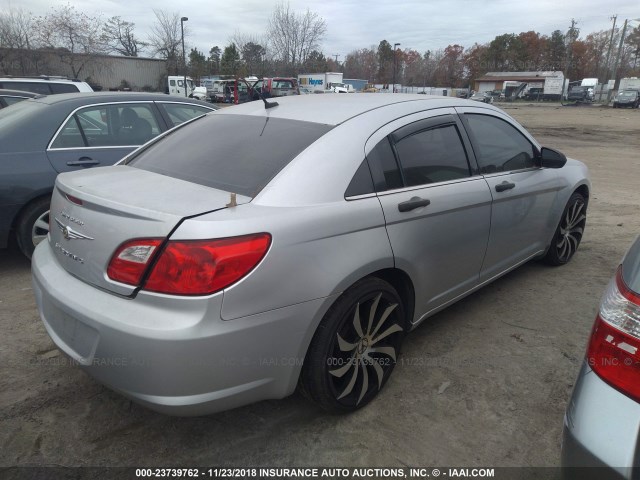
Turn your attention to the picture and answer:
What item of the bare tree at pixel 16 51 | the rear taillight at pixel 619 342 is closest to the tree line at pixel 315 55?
the bare tree at pixel 16 51

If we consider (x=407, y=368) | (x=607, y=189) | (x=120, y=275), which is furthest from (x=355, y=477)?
A: (x=607, y=189)

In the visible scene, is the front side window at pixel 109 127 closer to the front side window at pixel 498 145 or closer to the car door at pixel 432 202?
the car door at pixel 432 202

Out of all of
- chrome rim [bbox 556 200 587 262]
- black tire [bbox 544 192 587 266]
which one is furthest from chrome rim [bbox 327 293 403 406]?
chrome rim [bbox 556 200 587 262]

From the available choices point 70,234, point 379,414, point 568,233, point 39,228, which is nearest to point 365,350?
point 379,414

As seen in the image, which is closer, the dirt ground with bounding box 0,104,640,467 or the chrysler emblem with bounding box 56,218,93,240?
the chrysler emblem with bounding box 56,218,93,240

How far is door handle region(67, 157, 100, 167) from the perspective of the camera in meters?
4.34

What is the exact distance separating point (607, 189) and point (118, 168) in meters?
8.67

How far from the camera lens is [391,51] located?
105 meters

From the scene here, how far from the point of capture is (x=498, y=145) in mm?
3492

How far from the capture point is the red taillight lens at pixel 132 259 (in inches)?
73.5

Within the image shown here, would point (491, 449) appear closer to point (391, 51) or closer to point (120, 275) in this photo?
point (120, 275)

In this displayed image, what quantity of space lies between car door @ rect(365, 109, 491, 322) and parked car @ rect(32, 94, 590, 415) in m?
0.01

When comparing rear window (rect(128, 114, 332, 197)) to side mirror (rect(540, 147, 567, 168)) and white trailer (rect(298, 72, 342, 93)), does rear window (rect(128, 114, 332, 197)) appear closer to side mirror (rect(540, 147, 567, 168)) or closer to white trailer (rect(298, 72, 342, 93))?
side mirror (rect(540, 147, 567, 168))

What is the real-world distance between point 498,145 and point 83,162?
3.70 meters
